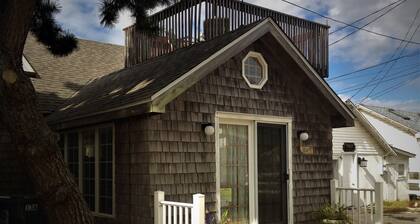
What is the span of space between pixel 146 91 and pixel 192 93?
78cm

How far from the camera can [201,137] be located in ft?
25.7

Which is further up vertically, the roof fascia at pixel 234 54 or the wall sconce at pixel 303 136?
the roof fascia at pixel 234 54

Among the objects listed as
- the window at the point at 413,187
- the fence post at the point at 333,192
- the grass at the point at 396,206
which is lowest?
the grass at the point at 396,206

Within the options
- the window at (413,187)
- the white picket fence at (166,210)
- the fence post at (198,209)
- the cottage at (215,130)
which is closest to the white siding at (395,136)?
the window at (413,187)

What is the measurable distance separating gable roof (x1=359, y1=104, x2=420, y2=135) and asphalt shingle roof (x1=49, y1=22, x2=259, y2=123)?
55.5 feet

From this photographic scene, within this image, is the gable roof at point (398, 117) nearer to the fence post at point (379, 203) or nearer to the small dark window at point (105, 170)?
the fence post at point (379, 203)

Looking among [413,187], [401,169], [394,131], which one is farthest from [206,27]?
[394,131]

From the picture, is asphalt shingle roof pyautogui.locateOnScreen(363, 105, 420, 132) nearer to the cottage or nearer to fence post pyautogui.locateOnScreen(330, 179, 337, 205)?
fence post pyautogui.locateOnScreen(330, 179, 337, 205)

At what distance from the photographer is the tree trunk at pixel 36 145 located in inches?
234

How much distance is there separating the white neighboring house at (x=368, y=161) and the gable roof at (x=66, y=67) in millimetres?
9228

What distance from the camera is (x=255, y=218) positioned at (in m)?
8.41

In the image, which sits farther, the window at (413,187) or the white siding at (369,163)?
the window at (413,187)

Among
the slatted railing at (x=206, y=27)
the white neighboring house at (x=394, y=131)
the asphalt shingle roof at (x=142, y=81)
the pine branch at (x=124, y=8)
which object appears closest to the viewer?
the asphalt shingle roof at (x=142, y=81)

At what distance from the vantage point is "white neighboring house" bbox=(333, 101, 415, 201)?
60.4ft
